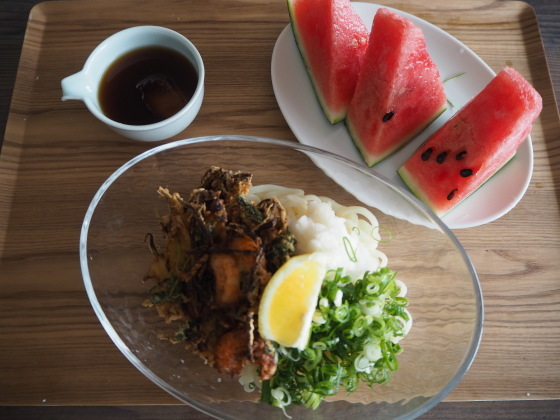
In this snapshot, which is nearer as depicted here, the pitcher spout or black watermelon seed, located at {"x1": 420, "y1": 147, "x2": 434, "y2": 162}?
the pitcher spout

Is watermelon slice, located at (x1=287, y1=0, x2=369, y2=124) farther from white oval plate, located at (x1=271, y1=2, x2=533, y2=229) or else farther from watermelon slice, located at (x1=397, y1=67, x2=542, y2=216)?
watermelon slice, located at (x1=397, y1=67, x2=542, y2=216)

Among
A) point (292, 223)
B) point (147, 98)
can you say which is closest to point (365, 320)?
point (292, 223)

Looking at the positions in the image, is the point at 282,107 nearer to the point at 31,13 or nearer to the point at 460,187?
the point at 460,187

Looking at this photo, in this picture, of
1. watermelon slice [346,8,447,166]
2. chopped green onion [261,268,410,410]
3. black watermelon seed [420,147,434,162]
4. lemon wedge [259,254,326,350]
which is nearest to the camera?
lemon wedge [259,254,326,350]

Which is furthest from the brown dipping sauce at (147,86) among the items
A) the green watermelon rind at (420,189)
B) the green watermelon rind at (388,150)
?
the green watermelon rind at (420,189)

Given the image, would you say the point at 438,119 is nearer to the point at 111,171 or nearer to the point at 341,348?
the point at 341,348

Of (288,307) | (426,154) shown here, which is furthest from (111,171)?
(426,154)

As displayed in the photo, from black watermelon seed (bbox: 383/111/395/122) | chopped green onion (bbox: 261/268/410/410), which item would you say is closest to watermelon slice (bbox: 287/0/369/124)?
black watermelon seed (bbox: 383/111/395/122)
